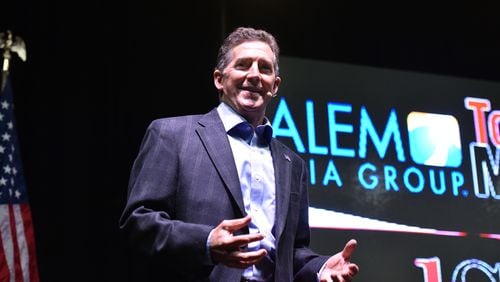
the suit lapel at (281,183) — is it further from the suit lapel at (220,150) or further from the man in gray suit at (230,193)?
the suit lapel at (220,150)

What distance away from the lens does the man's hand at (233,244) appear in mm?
1300

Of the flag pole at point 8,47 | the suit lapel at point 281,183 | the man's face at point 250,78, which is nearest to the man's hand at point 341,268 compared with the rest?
the suit lapel at point 281,183

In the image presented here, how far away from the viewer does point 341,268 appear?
157cm

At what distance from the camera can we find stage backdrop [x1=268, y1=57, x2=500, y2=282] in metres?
3.47

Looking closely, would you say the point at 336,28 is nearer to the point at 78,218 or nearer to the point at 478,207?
the point at 478,207

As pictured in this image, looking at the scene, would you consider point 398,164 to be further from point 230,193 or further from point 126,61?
point 230,193

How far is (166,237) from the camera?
1396mm

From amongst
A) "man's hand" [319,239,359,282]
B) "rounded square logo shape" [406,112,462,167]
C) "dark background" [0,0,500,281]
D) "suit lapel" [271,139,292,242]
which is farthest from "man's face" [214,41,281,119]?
"dark background" [0,0,500,281]

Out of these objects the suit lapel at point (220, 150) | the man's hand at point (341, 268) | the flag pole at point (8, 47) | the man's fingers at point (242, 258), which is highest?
the flag pole at point (8, 47)

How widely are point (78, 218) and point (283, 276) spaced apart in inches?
111

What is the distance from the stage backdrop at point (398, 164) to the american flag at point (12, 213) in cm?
147

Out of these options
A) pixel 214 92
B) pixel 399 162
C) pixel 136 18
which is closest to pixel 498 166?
pixel 399 162

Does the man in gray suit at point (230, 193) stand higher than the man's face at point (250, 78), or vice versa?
the man's face at point (250, 78)

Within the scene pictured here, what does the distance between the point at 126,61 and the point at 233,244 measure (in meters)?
3.21
